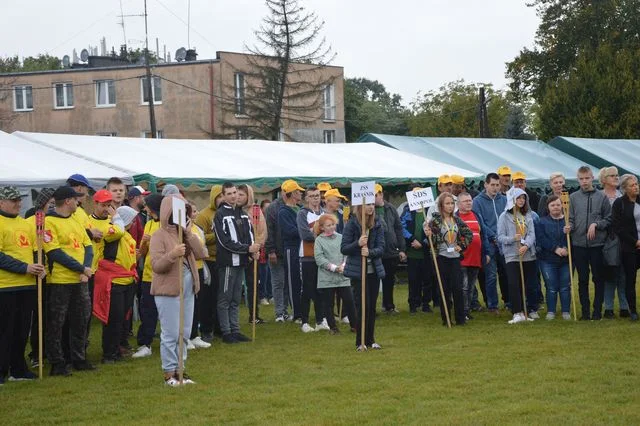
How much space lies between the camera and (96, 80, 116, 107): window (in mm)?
59938

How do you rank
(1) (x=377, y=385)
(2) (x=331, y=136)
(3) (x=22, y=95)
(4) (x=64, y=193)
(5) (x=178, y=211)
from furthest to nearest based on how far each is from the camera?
(2) (x=331, y=136) < (3) (x=22, y=95) < (4) (x=64, y=193) < (5) (x=178, y=211) < (1) (x=377, y=385)

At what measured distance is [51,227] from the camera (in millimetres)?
10602

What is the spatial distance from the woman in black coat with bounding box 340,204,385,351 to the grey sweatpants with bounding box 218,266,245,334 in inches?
73.4

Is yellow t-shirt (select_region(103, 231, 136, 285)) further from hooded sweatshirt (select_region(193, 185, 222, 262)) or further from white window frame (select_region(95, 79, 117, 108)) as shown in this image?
white window frame (select_region(95, 79, 117, 108))

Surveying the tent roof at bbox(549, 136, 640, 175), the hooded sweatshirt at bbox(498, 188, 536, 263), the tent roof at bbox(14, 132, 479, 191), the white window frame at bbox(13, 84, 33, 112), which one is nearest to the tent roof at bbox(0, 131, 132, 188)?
the tent roof at bbox(14, 132, 479, 191)

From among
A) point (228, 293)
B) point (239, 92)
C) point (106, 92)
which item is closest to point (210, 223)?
point (228, 293)

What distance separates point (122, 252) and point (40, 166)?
17.4ft

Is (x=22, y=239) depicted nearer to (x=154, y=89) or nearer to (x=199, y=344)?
(x=199, y=344)

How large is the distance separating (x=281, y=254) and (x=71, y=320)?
5032mm

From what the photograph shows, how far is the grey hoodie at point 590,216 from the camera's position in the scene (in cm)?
1417

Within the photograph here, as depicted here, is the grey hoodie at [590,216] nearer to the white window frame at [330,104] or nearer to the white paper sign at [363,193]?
the white paper sign at [363,193]

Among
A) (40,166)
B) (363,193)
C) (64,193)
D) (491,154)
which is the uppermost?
(491,154)

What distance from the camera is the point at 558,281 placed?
574 inches

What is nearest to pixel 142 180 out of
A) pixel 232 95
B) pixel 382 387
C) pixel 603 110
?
pixel 382 387
